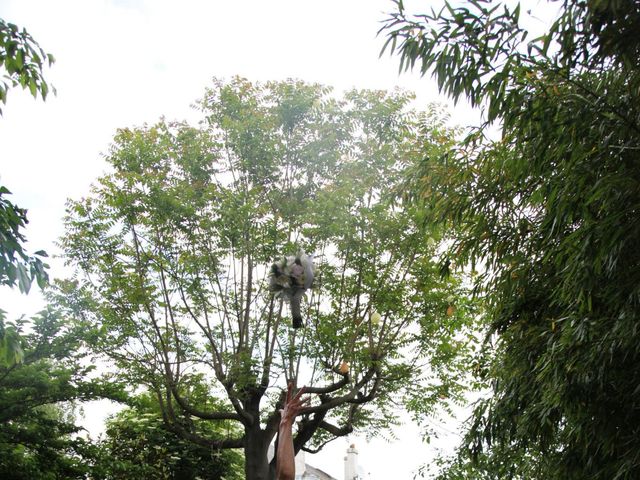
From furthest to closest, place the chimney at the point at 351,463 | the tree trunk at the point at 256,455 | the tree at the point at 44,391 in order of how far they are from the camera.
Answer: the chimney at the point at 351,463 → the tree trunk at the point at 256,455 → the tree at the point at 44,391

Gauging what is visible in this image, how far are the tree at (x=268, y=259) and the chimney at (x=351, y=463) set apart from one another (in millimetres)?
2572

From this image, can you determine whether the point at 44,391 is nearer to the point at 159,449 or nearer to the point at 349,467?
the point at 159,449

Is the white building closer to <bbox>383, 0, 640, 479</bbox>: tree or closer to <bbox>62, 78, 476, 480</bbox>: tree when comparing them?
<bbox>62, 78, 476, 480</bbox>: tree

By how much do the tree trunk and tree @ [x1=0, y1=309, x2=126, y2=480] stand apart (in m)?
1.46

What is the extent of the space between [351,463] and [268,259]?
461 centimetres

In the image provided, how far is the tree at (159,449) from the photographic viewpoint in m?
7.30

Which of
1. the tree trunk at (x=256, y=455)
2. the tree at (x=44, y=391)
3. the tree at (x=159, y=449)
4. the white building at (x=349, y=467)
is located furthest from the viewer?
the white building at (x=349, y=467)

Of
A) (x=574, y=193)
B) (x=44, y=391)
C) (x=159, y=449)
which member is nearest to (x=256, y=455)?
(x=159, y=449)

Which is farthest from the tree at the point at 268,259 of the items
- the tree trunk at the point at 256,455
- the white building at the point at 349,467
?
the white building at the point at 349,467

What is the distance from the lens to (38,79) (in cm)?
350

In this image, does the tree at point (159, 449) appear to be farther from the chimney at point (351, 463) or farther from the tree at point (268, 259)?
the chimney at point (351, 463)

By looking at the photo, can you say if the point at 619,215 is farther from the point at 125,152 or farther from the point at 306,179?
the point at 125,152

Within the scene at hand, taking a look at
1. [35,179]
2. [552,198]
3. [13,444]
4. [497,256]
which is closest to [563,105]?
→ [552,198]

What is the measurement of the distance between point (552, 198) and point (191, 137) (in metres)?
5.06
